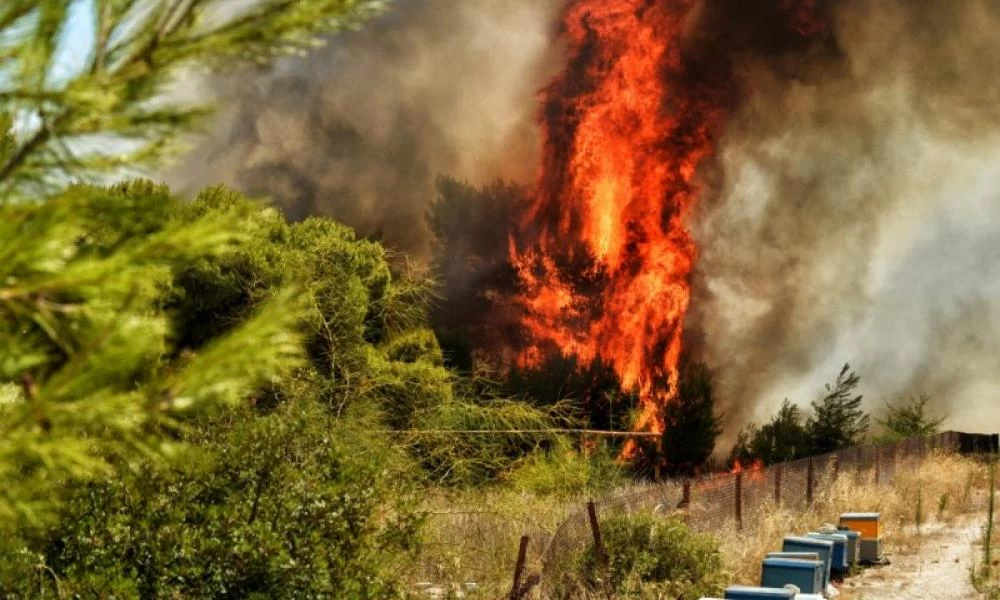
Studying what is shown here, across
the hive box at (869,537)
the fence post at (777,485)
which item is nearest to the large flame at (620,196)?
the fence post at (777,485)

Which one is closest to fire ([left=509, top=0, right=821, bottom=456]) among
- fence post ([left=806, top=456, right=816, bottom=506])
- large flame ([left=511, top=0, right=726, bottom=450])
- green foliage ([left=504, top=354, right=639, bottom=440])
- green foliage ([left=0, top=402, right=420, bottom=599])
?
large flame ([left=511, top=0, right=726, bottom=450])

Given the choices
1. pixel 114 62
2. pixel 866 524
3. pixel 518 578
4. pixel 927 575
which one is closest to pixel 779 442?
pixel 866 524

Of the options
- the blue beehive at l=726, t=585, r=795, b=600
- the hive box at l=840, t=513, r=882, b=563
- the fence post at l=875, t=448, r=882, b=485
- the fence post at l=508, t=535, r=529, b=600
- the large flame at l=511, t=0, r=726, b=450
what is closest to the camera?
the blue beehive at l=726, t=585, r=795, b=600

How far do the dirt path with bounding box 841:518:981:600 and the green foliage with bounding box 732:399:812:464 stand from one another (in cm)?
712

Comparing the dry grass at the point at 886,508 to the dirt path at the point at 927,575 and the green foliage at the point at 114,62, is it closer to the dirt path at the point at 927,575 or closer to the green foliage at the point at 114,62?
the dirt path at the point at 927,575

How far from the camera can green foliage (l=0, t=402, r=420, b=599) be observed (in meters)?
8.16

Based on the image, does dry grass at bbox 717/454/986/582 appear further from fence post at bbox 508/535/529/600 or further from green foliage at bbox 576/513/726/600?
fence post at bbox 508/535/529/600

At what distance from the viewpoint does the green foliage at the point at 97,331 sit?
3.10 m

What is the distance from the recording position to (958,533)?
19109mm

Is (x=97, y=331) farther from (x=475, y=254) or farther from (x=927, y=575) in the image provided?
(x=475, y=254)

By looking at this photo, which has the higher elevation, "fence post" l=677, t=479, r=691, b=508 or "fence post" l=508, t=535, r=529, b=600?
"fence post" l=677, t=479, r=691, b=508

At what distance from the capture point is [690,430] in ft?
84.1

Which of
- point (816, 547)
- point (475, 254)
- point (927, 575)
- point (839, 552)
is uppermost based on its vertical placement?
point (475, 254)

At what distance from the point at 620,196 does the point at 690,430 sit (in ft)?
43.8
